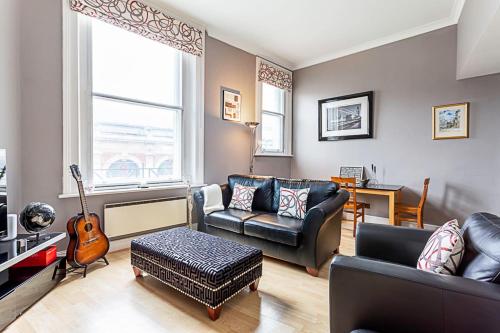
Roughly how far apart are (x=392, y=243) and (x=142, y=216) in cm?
260

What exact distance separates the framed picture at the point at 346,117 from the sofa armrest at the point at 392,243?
9.04 ft

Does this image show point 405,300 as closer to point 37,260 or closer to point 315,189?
point 315,189

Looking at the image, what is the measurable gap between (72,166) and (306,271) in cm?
246

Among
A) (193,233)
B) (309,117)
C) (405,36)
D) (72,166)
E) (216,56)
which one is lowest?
(193,233)

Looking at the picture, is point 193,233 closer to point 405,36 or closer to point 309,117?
point 309,117

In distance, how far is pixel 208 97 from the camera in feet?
12.1

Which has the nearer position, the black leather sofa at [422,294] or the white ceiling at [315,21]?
the black leather sofa at [422,294]

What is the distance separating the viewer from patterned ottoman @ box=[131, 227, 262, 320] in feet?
5.37

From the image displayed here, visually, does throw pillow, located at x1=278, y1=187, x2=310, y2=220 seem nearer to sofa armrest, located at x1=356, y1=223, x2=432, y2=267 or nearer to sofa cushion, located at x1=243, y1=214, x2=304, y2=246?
sofa cushion, located at x1=243, y1=214, x2=304, y2=246

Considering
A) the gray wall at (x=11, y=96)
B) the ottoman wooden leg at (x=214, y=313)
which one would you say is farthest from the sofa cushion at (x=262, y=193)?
the gray wall at (x=11, y=96)

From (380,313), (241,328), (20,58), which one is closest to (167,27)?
(20,58)

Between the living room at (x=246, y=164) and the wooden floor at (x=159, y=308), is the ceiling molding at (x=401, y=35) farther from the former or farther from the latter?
the wooden floor at (x=159, y=308)

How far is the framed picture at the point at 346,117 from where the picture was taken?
413 centimetres

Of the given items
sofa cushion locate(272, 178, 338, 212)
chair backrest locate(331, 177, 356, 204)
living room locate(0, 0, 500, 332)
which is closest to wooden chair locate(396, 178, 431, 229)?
living room locate(0, 0, 500, 332)
